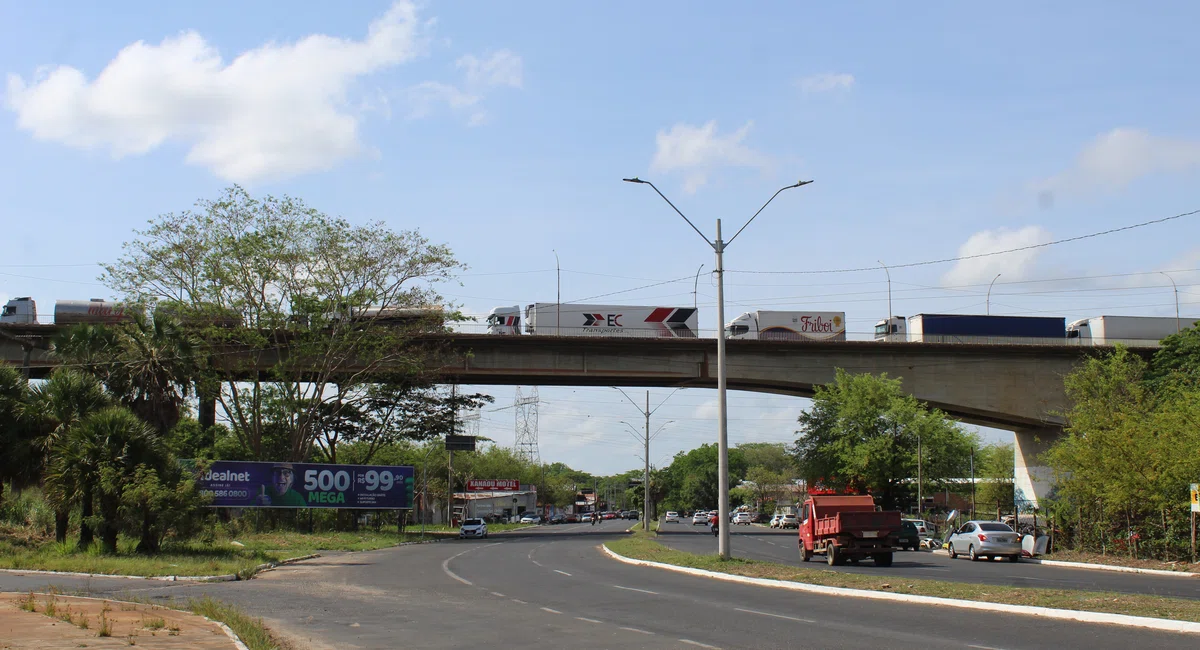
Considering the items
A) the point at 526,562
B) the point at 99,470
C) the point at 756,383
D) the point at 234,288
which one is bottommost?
the point at 526,562

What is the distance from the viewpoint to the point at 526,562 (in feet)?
108

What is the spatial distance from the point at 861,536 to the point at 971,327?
35586 millimetres

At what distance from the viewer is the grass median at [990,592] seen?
1395 centimetres

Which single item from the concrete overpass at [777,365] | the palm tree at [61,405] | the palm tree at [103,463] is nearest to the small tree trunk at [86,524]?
the palm tree at [103,463]

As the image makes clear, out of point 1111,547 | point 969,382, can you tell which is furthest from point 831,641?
point 969,382

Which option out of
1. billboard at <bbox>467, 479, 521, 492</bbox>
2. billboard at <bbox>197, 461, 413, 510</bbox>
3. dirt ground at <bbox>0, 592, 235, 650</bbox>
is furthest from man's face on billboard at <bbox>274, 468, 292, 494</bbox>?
billboard at <bbox>467, 479, 521, 492</bbox>

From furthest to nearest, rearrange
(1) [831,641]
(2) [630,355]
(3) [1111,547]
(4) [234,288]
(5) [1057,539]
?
(2) [630,355], (4) [234,288], (5) [1057,539], (3) [1111,547], (1) [831,641]

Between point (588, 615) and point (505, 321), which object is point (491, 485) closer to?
point (505, 321)

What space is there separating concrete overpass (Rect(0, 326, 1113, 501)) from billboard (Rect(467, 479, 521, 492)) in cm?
6133

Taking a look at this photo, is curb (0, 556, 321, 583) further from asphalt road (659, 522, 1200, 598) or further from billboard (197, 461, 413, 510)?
billboard (197, 461, 413, 510)

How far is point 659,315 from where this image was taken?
59.3m

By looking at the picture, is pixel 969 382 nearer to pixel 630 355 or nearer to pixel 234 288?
pixel 630 355

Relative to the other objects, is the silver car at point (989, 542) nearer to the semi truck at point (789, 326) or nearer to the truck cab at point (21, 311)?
the semi truck at point (789, 326)

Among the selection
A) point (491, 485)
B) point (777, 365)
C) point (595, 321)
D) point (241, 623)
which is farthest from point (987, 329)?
point (491, 485)
